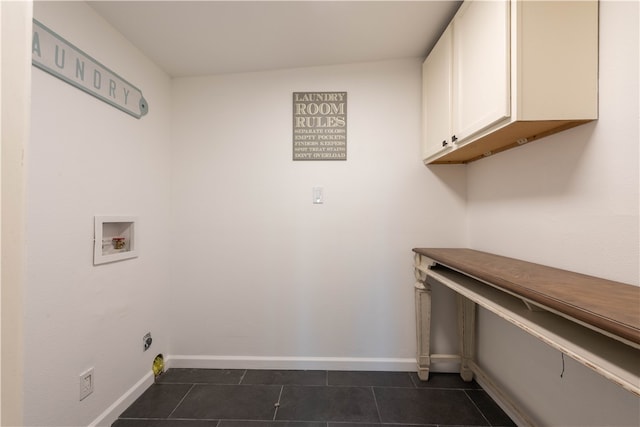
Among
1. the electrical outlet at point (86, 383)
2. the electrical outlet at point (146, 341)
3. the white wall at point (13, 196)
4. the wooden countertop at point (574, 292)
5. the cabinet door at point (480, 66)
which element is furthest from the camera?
the electrical outlet at point (146, 341)

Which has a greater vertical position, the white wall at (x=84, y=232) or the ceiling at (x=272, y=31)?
the ceiling at (x=272, y=31)

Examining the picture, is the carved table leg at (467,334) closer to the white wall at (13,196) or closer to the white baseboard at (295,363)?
the white baseboard at (295,363)

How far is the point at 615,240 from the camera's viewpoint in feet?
2.94

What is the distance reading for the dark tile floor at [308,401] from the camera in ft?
4.58

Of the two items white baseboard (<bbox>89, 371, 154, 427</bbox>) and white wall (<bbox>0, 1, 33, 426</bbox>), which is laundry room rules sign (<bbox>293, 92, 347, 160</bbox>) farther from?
white baseboard (<bbox>89, 371, 154, 427</bbox>)

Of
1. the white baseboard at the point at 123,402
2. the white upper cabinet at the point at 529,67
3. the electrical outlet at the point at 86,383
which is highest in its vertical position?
the white upper cabinet at the point at 529,67

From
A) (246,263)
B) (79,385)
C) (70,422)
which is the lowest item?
(70,422)

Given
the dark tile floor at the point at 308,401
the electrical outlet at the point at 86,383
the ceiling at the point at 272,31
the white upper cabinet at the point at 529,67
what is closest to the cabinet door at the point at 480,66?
the white upper cabinet at the point at 529,67

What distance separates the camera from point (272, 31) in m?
1.50

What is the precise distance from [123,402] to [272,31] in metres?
2.30

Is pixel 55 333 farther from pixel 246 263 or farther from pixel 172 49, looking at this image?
pixel 172 49

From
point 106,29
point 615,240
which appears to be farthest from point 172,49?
point 615,240

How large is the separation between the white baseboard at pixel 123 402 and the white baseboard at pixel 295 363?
0.77 feet

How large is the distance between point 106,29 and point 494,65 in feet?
6.33
